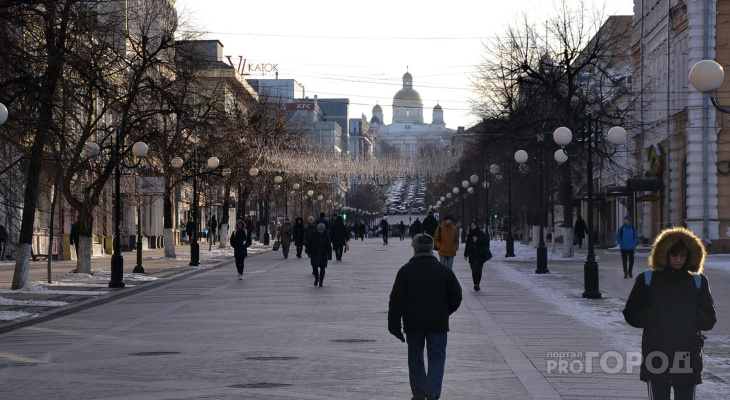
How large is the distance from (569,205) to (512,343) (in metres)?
29.7

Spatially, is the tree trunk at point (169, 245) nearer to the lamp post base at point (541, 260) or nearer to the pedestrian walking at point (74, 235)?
the pedestrian walking at point (74, 235)

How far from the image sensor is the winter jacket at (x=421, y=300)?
10234mm

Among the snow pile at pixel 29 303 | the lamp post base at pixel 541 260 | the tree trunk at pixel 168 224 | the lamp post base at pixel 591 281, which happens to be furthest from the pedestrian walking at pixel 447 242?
the tree trunk at pixel 168 224

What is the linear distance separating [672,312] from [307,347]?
7.87 meters

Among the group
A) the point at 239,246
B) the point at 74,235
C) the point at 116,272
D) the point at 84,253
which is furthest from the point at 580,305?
the point at 74,235

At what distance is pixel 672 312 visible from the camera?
25.8 feet

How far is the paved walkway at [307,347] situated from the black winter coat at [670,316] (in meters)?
3.02

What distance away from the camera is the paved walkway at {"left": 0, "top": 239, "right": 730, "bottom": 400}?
454 inches

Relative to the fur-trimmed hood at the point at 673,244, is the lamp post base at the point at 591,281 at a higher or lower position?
lower

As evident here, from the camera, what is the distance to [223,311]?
2147 cm

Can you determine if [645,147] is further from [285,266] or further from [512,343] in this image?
[512,343]

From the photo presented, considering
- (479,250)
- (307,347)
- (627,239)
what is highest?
(627,239)

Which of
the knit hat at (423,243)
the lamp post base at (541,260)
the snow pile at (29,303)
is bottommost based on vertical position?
the snow pile at (29,303)

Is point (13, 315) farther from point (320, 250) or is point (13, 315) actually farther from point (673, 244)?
point (673, 244)
